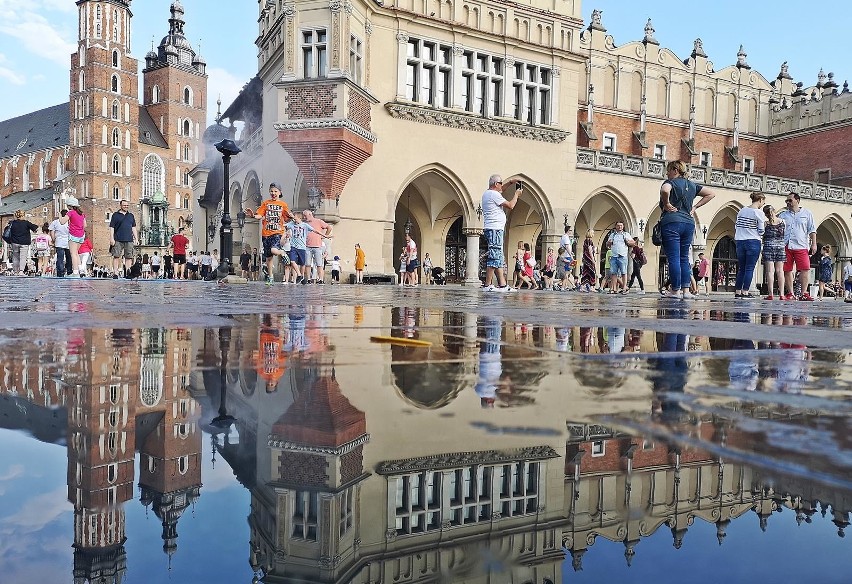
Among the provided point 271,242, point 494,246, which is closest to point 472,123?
point 271,242

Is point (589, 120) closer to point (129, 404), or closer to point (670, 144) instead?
point (670, 144)

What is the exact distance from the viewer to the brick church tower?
7569 centimetres

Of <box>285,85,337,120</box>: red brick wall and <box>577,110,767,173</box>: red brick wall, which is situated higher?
<box>577,110,767,173</box>: red brick wall

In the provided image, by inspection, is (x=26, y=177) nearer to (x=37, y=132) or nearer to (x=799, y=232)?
(x=37, y=132)

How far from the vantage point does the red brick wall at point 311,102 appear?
19.2 meters

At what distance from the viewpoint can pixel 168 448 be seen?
3.33ft

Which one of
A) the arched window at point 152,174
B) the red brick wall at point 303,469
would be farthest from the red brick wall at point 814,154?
the arched window at point 152,174

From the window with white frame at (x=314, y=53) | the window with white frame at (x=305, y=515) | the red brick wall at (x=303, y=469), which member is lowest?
the window with white frame at (x=305, y=515)

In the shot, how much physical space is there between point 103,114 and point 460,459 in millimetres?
86791

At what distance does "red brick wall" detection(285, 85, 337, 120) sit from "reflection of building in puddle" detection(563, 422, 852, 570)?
62.9 ft

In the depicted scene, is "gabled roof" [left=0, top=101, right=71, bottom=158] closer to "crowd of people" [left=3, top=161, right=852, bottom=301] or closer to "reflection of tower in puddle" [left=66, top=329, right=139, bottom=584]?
"crowd of people" [left=3, top=161, right=852, bottom=301]

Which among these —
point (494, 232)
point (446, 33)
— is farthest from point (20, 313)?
point (446, 33)

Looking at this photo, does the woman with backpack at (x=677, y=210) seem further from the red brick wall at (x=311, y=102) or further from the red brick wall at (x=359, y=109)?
the red brick wall at (x=311, y=102)

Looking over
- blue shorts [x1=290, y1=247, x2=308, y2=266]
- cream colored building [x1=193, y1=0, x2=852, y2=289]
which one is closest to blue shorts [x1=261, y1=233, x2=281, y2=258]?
blue shorts [x1=290, y1=247, x2=308, y2=266]
